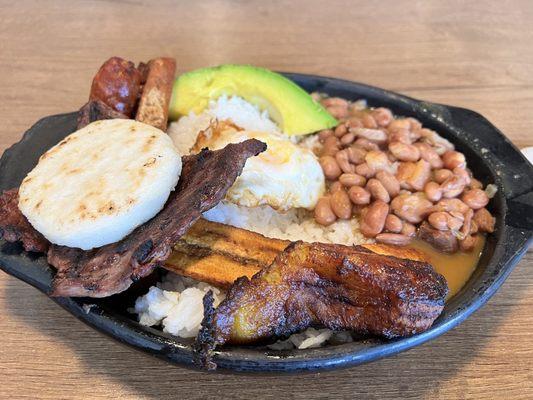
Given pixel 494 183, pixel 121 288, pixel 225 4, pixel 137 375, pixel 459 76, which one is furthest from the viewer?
pixel 225 4

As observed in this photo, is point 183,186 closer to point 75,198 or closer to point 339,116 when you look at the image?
point 75,198

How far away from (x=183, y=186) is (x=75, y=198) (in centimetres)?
36

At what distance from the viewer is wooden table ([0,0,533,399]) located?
1.85 metres

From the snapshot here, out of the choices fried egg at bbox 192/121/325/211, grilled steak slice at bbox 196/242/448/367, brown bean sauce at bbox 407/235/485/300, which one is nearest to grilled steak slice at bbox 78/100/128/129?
fried egg at bbox 192/121/325/211

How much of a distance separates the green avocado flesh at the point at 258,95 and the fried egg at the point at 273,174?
271 millimetres

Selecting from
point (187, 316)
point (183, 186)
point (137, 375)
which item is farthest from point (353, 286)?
point (137, 375)

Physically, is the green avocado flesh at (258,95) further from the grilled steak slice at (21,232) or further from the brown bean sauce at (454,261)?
the grilled steak slice at (21,232)

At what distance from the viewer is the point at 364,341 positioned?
1565 mm

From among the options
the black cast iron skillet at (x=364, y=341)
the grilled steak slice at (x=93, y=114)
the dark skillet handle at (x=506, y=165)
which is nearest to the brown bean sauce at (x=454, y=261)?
the black cast iron skillet at (x=364, y=341)

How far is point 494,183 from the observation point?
2.25 meters

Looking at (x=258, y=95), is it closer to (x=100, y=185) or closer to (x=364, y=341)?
(x=100, y=185)

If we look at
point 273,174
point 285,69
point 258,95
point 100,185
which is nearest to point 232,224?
point 273,174

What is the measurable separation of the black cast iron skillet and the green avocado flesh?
25 cm

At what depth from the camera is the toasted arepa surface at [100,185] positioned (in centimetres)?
161
